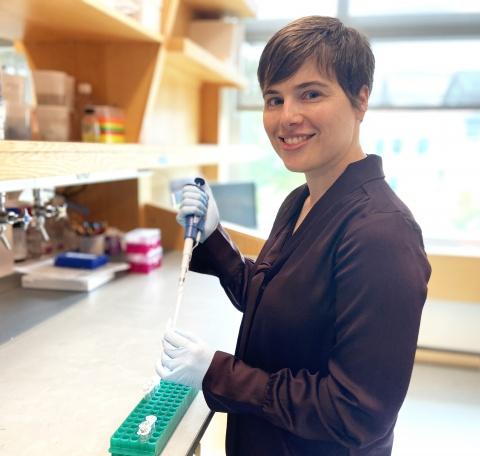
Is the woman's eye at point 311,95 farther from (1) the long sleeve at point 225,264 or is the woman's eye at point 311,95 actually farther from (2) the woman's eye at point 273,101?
(1) the long sleeve at point 225,264

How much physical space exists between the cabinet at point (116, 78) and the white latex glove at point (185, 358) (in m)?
0.48

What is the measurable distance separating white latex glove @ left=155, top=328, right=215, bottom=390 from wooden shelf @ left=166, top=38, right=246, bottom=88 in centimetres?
131

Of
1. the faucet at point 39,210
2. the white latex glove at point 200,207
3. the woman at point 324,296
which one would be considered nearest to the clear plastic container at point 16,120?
the faucet at point 39,210

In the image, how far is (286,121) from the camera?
0.80 metres

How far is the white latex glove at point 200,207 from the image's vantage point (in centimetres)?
107

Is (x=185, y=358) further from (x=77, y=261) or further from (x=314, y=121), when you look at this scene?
(x=77, y=261)

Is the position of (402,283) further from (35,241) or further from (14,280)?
(35,241)

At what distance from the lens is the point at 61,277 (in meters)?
1.49

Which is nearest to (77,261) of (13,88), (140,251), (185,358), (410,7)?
(140,251)

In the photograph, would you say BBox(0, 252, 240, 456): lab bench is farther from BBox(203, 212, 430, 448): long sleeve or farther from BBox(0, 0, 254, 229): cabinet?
BBox(0, 0, 254, 229): cabinet

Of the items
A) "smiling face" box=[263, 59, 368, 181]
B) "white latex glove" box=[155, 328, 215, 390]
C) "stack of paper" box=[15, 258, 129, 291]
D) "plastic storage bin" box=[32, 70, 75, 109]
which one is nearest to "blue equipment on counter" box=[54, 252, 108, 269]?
"stack of paper" box=[15, 258, 129, 291]

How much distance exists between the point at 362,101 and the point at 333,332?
40 centimetres

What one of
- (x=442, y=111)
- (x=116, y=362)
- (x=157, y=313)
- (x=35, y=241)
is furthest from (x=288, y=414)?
(x=442, y=111)

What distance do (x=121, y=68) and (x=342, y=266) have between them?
1392mm
